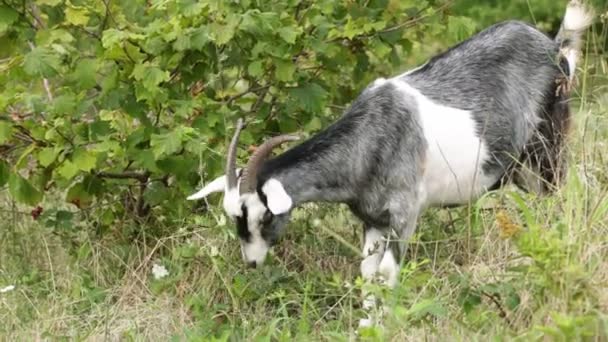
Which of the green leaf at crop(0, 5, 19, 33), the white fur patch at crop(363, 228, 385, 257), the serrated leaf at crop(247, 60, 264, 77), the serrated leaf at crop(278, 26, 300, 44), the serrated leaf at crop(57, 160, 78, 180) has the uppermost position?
the serrated leaf at crop(278, 26, 300, 44)

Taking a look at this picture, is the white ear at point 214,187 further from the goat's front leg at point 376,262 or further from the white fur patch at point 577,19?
the white fur patch at point 577,19

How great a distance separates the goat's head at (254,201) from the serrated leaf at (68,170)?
66 cm

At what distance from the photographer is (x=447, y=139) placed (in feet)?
23.3

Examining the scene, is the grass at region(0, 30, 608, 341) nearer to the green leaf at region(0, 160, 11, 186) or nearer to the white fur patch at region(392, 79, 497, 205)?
the white fur patch at region(392, 79, 497, 205)

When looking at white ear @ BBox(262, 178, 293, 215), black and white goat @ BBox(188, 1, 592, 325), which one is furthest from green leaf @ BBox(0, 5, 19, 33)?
white ear @ BBox(262, 178, 293, 215)

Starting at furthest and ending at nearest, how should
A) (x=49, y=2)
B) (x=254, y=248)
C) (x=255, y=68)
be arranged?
(x=255, y=68) → (x=49, y=2) → (x=254, y=248)

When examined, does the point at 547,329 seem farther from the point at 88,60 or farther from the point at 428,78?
the point at 88,60

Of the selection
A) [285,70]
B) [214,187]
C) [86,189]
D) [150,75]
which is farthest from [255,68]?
[86,189]

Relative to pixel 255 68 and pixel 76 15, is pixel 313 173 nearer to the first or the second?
pixel 255 68

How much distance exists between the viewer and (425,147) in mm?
7012

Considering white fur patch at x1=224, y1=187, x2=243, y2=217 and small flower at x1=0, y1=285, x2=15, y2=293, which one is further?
small flower at x1=0, y1=285, x2=15, y2=293

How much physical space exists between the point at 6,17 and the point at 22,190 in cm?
88

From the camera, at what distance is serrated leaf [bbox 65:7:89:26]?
677cm

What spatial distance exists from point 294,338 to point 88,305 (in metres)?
1.21
